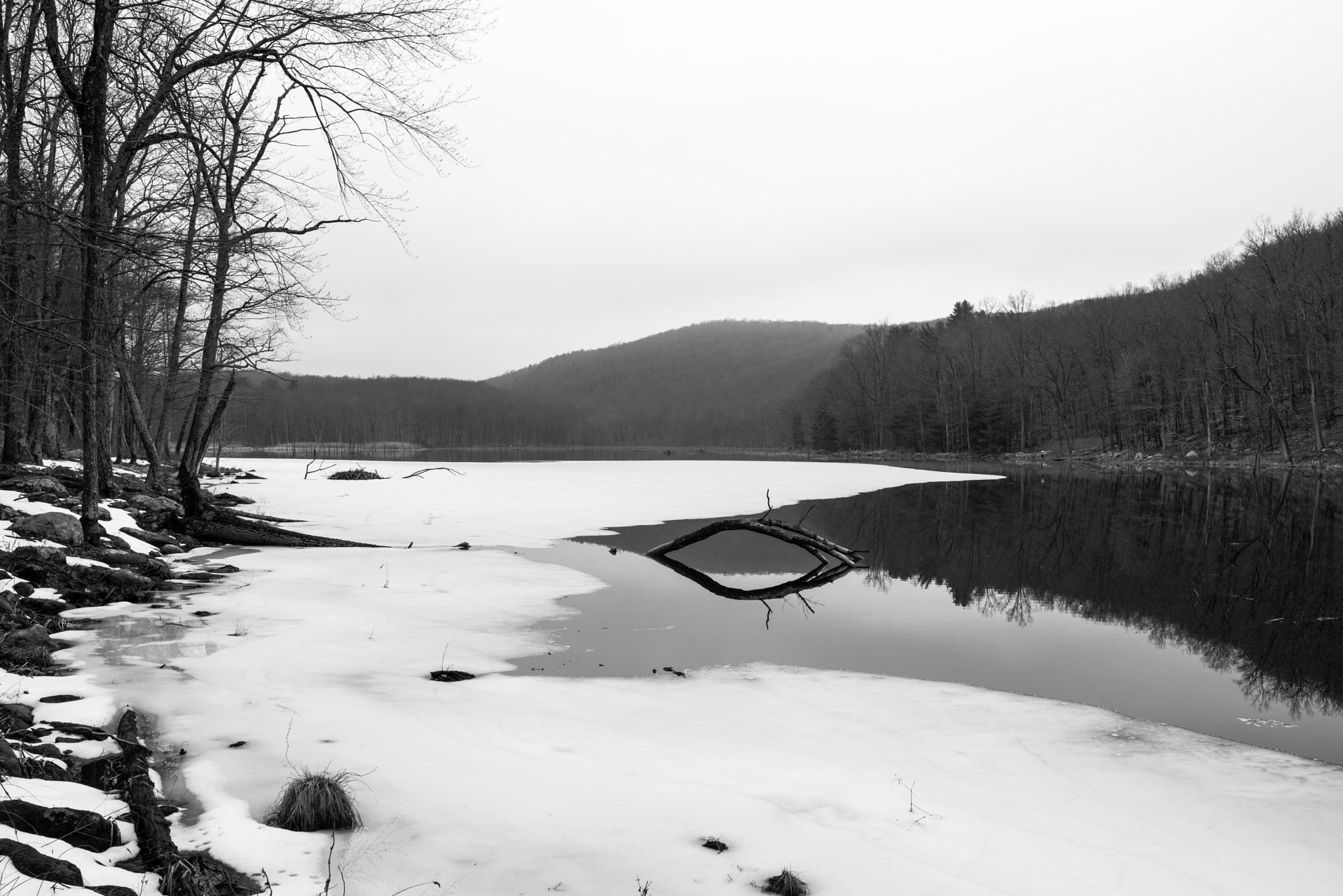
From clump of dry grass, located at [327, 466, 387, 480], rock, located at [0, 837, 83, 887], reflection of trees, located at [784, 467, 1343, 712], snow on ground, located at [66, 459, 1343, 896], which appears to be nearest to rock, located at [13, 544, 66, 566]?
snow on ground, located at [66, 459, 1343, 896]

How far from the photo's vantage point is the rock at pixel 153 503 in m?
14.1

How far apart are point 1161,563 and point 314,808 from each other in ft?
52.1

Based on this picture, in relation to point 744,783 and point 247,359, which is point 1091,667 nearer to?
point 744,783

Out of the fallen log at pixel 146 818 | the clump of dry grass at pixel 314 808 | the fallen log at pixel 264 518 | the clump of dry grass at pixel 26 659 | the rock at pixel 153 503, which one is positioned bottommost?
the clump of dry grass at pixel 314 808

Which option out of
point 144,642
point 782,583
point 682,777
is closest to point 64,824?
point 682,777

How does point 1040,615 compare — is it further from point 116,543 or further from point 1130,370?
point 1130,370

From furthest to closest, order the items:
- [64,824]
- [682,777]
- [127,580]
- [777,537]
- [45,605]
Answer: [777,537] < [127,580] < [45,605] < [682,777] < [64,824]

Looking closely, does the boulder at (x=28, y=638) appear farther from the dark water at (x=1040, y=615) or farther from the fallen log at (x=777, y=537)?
the fallen log at (x=777, y=537)

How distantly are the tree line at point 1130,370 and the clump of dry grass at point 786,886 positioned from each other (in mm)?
53118

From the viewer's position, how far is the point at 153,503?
14.4 meters

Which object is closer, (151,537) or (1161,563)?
(151,537)

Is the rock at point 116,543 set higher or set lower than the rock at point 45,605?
higher

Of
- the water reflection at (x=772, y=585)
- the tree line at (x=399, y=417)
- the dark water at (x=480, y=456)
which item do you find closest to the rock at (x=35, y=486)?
the water reflection at (x=772, y=585)

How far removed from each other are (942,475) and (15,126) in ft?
151
